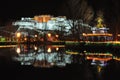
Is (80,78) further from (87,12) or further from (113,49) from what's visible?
(87,12)

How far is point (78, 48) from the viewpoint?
41.1m

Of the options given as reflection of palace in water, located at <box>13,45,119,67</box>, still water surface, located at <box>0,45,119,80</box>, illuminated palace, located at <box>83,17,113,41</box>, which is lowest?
reflection of palace in water, located at <box>13,45,119,67</box>

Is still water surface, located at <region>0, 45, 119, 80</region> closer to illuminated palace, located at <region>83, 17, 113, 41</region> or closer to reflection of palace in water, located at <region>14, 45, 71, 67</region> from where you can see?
reflection of palace in water, located at <region>14, 45, 71, 67</region>

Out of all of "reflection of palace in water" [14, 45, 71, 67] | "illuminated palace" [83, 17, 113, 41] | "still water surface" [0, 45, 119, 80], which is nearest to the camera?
"still water surface" [0, 45, 119, 80]

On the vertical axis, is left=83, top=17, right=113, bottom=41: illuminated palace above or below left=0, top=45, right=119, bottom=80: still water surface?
above

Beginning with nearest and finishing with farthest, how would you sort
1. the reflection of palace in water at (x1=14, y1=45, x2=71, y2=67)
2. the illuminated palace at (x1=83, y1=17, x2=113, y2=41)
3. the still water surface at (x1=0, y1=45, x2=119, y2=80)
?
the still water surface at (x1=0, y1=45, x2=119, y2=80)
the reflection of palace in water at (x1=14, y1=45, x2=71, y2=67)
the illuminated palace at (x1=83, y1=17, x2=113, y2=41)

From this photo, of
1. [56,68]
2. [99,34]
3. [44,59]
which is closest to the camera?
[56,68]

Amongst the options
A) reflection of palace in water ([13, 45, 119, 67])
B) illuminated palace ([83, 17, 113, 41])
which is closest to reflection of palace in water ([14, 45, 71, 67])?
reflection of palace in water ([13, 45, 119, 67])

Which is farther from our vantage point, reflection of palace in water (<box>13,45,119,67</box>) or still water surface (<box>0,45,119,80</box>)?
reflection of palace in water (<box>13,45,119,67</box>)

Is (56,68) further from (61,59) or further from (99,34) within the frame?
(99,34)

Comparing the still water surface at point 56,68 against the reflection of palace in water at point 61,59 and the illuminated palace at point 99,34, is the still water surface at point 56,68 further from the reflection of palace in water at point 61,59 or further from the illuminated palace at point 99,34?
the illuminated palace at point 99,34

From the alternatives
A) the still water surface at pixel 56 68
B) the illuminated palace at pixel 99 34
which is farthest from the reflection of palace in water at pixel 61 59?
the illuminated palace at pixel 99 34

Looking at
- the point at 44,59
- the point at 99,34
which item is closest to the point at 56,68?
the point at 44,59

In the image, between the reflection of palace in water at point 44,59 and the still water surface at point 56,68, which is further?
the reflection of palace in water at point 44,59
